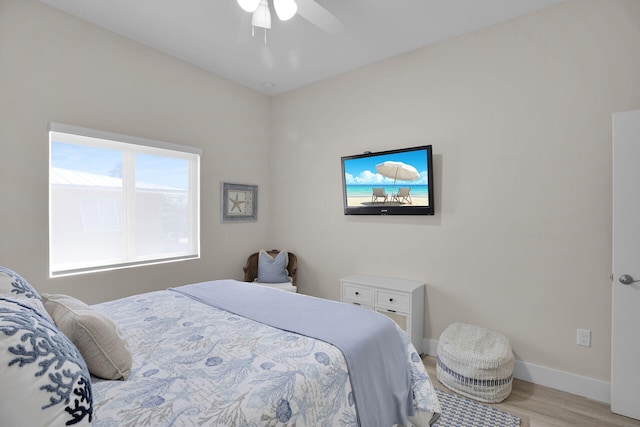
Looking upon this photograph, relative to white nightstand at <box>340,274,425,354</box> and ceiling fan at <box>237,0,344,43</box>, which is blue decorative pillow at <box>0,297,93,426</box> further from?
white nightstand at <box>340,274,425,354</box>

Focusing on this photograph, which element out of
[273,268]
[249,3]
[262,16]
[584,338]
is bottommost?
[584,338]

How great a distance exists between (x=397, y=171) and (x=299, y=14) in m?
1.59

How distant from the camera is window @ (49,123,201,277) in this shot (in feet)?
8.54

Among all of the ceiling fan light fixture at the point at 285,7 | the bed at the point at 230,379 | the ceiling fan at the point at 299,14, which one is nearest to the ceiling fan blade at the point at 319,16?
the ceiling fan at the point at 299,14

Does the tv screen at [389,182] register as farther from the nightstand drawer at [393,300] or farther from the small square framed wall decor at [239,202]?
the small square framed wall decor at [239,202]

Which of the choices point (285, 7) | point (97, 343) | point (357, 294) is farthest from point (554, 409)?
point (285, 7)

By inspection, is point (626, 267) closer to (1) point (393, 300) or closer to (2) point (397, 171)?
(1) point (393, 300)

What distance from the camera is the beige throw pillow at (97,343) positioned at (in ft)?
3.89

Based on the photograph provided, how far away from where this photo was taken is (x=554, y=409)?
2.16 m

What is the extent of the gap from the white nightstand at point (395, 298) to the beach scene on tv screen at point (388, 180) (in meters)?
0.78

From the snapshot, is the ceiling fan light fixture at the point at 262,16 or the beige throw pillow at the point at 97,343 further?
the ceiling fan light fixture at the point at 262,16

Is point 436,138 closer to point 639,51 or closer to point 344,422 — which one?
point 639,51

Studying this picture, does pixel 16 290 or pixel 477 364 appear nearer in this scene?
pixel 16 290

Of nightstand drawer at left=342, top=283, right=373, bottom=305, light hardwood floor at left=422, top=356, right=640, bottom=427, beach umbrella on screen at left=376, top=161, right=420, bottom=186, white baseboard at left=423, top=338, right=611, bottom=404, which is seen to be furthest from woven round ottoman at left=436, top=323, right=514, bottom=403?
beach umbrella on screen at left=376, top=161, right=420, bottom=186
